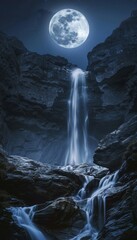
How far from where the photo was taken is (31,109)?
3525 centimetres

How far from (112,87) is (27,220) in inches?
1085

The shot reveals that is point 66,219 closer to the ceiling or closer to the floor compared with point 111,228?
closer to the ceiling

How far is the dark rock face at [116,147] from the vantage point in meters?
19.7

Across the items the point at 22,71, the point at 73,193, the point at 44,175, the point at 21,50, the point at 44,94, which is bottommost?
the point at 73,193

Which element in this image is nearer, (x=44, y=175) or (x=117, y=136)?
(x=44, y=175)

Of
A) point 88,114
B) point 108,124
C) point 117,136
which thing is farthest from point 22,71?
point 117,136

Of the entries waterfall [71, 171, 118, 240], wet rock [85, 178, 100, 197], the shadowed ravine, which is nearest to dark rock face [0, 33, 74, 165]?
the shadowed ravine

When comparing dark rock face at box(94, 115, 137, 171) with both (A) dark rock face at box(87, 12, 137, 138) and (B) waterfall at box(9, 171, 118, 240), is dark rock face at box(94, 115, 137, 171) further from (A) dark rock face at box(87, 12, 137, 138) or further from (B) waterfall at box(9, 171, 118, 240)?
(A) dark rock face at box(87, 12, 137, 138)

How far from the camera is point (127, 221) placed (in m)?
9.59

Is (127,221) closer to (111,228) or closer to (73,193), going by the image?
(111,228)

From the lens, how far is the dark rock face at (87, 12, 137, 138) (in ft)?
114

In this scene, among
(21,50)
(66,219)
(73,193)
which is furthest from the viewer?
(21,50)

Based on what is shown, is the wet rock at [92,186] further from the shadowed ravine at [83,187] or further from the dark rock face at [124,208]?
the dark rock face at [124,208]

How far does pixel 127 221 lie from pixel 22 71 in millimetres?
31458
